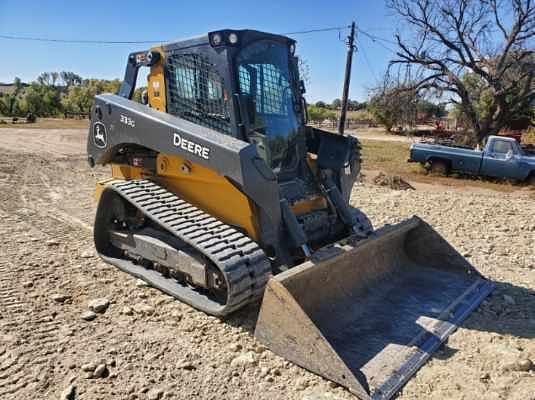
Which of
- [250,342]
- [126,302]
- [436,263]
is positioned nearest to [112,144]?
[126,302]

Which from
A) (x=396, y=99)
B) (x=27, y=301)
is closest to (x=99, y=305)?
(x=27, y=301)

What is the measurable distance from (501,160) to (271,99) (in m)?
10.3

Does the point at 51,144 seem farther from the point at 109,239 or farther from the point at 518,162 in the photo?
the point at 518,162

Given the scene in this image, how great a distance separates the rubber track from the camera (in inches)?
127

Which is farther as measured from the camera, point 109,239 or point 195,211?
point 109,239

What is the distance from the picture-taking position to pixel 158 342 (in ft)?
10.7

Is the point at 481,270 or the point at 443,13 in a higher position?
the point at 443,13

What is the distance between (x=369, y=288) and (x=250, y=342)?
51.1 inches

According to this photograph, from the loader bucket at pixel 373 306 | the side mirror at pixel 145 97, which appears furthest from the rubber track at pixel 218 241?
the side mirror at pixel 145 97

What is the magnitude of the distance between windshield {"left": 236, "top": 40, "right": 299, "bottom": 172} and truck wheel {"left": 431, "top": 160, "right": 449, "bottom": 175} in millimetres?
10096

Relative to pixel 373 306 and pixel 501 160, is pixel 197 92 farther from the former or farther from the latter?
pixel 501 160

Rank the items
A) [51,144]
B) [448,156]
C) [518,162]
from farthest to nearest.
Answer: [51,144]
[448,156]
[518,162]

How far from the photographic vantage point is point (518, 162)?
39.8 feet

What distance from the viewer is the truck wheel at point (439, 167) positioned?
1341 cm
